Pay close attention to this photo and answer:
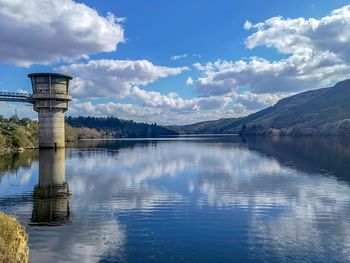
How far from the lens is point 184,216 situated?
121 feet

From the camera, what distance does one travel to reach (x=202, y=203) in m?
42.9

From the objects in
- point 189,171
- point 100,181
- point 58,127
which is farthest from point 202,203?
point 58,127

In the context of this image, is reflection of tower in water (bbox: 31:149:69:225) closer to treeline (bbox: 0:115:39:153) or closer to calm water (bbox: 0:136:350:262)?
calm water (bbox: 0:136:350:262)

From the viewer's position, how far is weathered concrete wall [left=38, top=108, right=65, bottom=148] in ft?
464

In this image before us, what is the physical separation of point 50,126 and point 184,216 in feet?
378

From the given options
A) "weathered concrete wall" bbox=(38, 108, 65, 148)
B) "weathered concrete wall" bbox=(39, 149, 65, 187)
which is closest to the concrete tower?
"weathered concrete wall" bbox=(38, 108, 65, 148)

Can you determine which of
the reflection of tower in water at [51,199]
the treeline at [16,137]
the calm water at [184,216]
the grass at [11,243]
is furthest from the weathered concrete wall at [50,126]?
the grass at [11,243]

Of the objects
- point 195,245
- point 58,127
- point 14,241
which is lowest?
point 195,245

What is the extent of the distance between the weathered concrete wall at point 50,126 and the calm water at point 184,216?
7547 cm

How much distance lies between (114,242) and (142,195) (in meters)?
20.1

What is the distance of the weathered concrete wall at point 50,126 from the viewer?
5566 inches

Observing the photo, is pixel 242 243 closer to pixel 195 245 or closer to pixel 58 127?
pixel 195 245

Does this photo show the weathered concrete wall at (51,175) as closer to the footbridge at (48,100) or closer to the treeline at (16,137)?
the treeline at (16,137)

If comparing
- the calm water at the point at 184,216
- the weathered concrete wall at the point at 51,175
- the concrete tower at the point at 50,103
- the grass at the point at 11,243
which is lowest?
the calm water at the point at 184,216
